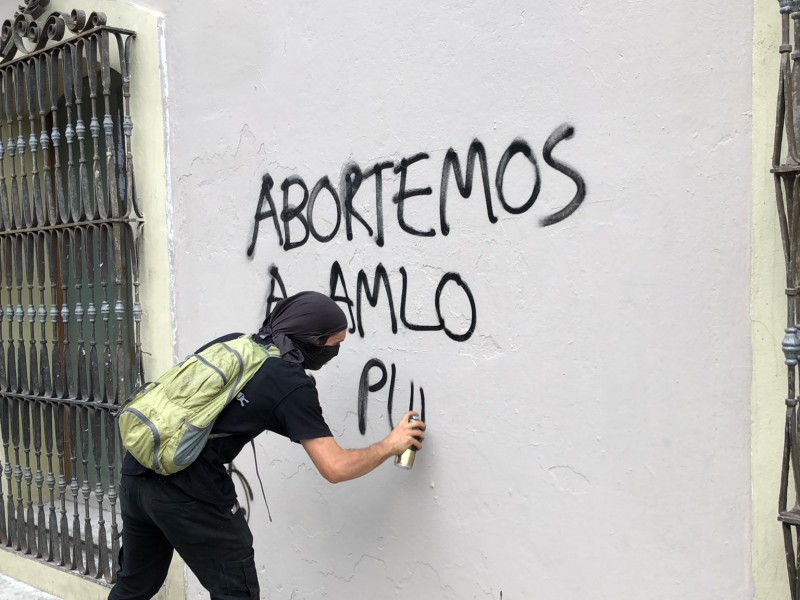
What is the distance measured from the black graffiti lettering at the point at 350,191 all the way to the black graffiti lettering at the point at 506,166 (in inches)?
23.6

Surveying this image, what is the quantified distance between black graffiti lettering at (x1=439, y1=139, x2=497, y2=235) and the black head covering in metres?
0.48

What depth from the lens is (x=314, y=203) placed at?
3.41 meters

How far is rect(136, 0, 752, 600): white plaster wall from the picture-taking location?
7.79 feet

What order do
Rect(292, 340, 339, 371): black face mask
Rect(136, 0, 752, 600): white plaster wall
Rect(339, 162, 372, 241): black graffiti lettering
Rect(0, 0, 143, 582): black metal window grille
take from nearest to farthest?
1. Rect(136, 0, 752, 600): white plaster wall
2. Rect(292, 340, 339, 371): black face mask
3. Rect(339, 162, 372, 241): black graffiti lettering
4. Rect(0, 0, 143, 582): black metal window grille

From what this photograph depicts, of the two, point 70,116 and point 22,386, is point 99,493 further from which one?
point 70,116

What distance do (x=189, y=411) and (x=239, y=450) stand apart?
0.24 m

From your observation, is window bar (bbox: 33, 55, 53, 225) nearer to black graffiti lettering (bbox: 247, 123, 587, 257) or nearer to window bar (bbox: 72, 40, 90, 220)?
window bar (bbox: 72, 40, 90, 220)

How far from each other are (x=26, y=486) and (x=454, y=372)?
10.4 feet

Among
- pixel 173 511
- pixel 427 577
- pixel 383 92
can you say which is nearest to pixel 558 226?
pixel 383 92

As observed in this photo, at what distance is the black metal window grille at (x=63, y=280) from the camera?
13.5 ft

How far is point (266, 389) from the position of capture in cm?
279

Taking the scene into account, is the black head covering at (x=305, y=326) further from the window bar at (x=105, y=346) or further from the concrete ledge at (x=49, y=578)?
the concrete ledge at (x=49, y=578)

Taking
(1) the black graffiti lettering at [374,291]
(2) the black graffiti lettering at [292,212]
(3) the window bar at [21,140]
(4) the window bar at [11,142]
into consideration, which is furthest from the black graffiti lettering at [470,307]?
(4) the window bar at [11,142]

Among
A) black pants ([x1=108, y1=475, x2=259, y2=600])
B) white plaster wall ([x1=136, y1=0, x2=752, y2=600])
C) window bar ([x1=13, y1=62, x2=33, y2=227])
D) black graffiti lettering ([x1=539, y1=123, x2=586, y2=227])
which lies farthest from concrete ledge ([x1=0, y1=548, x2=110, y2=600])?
black graffiti lettering ([x1=539, y1=123, x2=586, y2=227])
